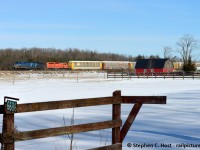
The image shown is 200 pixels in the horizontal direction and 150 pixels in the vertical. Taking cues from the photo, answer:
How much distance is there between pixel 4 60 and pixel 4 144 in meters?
140

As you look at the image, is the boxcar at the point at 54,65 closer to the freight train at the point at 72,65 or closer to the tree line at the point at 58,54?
the freight train at the point at 72,65

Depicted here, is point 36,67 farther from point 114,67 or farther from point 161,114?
point 161,114

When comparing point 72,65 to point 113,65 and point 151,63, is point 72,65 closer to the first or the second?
point 113,65

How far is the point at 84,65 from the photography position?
405 ft

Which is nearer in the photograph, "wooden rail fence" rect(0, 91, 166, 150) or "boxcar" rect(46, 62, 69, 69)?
"wooden rail fence" rect(0, 91, 166, 150)

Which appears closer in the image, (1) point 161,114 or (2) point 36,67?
(1) point 161,114

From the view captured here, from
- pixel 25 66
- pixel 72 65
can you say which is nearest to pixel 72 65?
pixel 72 65

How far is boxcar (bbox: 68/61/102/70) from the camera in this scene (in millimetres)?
119250

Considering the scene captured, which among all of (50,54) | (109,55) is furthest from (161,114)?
(109,55)

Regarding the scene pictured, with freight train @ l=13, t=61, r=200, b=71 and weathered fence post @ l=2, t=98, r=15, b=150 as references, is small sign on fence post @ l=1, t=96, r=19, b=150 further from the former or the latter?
freight train @ l=13, t=61, r=200, b=71

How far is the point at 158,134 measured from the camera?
30.7 ft

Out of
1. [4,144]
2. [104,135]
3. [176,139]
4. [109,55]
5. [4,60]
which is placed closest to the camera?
[4,144]

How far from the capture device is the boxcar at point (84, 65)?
11925 cm

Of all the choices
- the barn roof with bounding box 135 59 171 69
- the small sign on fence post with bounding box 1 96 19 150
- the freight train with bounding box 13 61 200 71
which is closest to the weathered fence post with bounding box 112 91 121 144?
the small sign on fence post with bounding box 1 96 19 150
